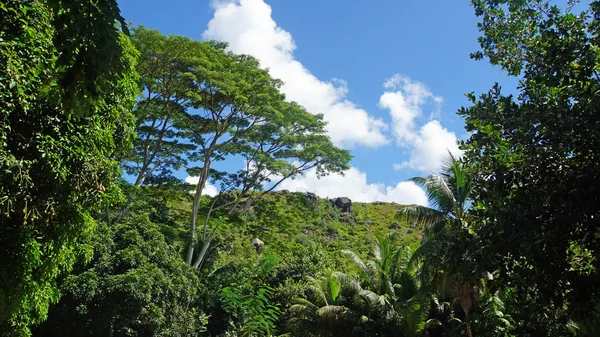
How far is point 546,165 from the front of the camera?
5.36 meters

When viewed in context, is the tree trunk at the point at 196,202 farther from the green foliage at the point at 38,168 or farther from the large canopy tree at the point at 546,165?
the large canopy tree at the point at 546,165

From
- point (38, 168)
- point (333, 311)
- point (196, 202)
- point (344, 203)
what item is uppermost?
point (344, 203)

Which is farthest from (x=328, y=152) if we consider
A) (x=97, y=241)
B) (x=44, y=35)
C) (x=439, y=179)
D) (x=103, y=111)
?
(x=44, y=35)

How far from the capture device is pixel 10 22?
20.5ft

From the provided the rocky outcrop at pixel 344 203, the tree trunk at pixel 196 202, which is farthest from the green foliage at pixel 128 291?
the rocky outcrop at pixel 344 203

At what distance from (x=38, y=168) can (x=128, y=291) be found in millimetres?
7917

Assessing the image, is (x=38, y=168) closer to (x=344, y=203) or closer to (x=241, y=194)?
(x=241, y=194)

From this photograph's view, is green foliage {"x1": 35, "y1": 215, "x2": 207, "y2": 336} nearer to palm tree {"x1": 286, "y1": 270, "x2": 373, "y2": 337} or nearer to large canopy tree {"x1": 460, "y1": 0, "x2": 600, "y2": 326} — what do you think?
palm tree {"x1": 286, "y1": 270, "x2": 373, "y2": 337}

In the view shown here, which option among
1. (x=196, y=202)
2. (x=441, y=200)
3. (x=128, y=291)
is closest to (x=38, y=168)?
(x=128, y=291)

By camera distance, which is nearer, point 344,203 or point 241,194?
point 241,194

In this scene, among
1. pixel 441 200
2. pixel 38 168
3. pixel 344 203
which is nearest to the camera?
pixel 38 168

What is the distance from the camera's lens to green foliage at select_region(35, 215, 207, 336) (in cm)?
1382

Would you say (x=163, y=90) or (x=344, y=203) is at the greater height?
(x=344, y=203)

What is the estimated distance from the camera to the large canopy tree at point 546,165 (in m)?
4.79
